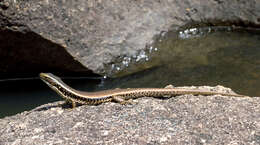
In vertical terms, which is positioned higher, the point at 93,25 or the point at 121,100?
the point at 93,25

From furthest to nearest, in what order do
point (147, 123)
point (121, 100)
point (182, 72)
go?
point (182, 72) → point (121, 100) → point (147, 123)

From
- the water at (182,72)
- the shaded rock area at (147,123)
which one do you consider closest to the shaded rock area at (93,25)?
the water at (182,72)

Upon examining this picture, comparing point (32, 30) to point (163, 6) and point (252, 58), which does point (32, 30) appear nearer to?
point (163, 6)

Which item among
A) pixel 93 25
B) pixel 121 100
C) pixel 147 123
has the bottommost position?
pixel 147 123

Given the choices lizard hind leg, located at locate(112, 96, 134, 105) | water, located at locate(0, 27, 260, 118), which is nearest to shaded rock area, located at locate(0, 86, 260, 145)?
lizard hind leg, located at locate(112, 96, 134, 105)

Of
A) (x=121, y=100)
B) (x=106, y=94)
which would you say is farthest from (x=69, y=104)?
(x=121, y=100)

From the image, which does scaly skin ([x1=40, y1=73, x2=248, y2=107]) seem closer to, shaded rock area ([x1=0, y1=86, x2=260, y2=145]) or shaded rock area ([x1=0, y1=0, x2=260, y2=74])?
shaded rock area ([x1=0, y1=86, x2=260, y2=145])

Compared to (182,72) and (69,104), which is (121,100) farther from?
(182,72)

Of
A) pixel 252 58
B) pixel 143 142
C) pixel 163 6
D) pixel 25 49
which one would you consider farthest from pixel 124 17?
pixel 143 142
